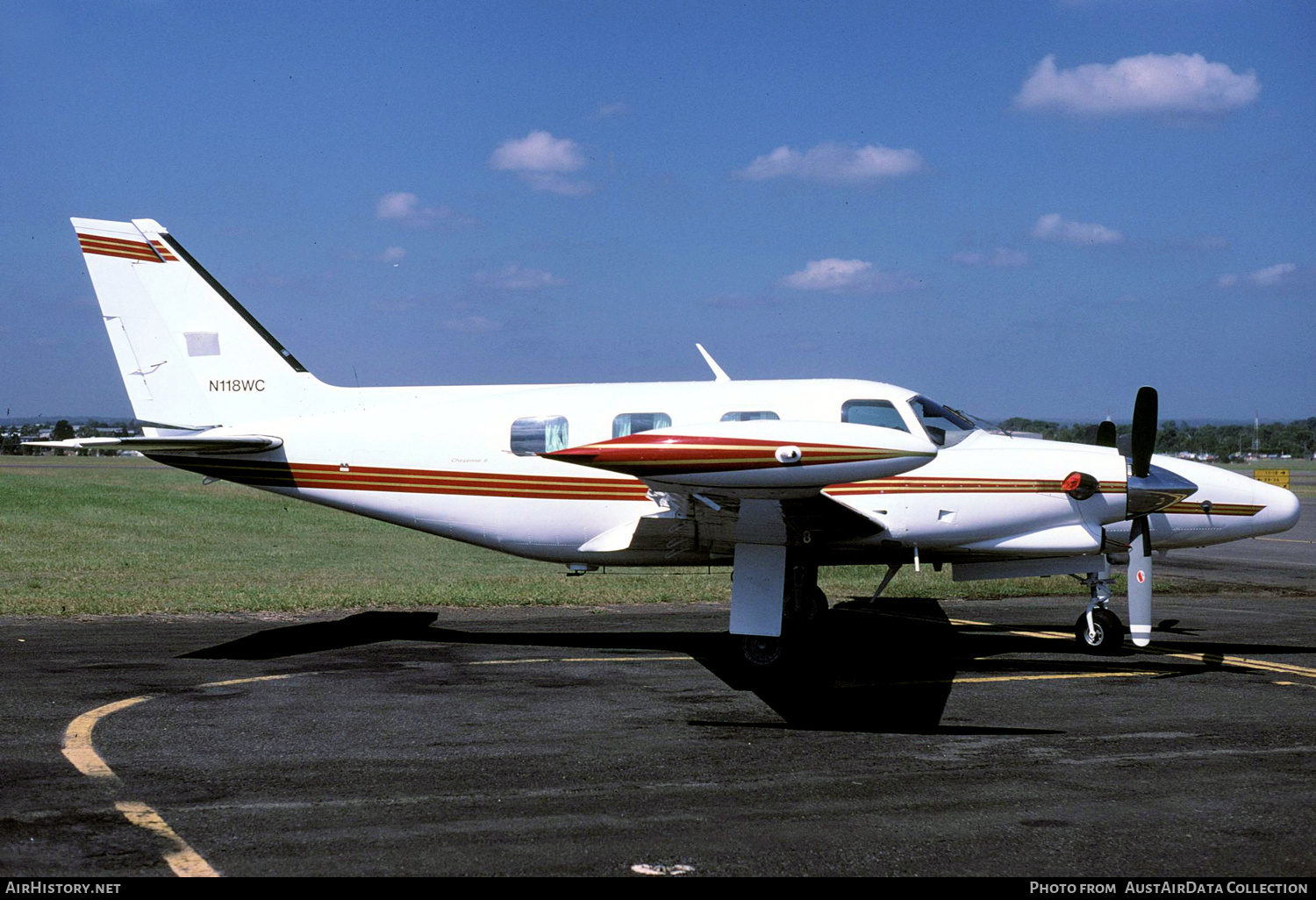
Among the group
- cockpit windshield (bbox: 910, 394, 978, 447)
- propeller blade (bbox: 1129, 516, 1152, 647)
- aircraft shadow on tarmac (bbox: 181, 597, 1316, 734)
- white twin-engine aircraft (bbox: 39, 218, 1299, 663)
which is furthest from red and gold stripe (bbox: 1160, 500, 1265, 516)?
cockpit windshield (bbox: 910, 394, 978, 447)

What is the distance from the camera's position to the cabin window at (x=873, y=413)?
39.7 feet

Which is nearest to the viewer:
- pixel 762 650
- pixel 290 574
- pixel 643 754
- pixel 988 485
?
pixel 643 754

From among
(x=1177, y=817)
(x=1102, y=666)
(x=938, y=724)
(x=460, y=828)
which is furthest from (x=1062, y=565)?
(x=460, y=828)

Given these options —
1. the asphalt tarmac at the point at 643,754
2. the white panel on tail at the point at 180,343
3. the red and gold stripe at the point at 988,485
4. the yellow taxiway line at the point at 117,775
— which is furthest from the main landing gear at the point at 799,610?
the white panel on tail at the point at 180,343

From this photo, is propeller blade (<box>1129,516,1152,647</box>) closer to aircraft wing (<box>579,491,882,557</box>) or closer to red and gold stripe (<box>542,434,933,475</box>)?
aircraft wing (<box>579,491,882,557</box>)

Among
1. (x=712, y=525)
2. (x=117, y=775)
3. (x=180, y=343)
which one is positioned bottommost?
(x=117, y=775)

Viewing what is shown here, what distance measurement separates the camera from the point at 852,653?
503 inches

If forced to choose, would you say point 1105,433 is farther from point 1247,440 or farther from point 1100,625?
point 1247,440

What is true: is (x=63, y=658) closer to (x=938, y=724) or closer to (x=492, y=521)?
(x=492, y=521)

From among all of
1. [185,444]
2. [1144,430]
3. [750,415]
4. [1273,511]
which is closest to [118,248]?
[185,444]

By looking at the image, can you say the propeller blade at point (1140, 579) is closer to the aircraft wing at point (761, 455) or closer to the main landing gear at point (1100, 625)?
the main landing gear at point (1100, 625)

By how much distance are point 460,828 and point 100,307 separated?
10050 mm

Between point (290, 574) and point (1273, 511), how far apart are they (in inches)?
661

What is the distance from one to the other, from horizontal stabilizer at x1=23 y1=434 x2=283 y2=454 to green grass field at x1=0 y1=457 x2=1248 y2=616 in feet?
12.6
